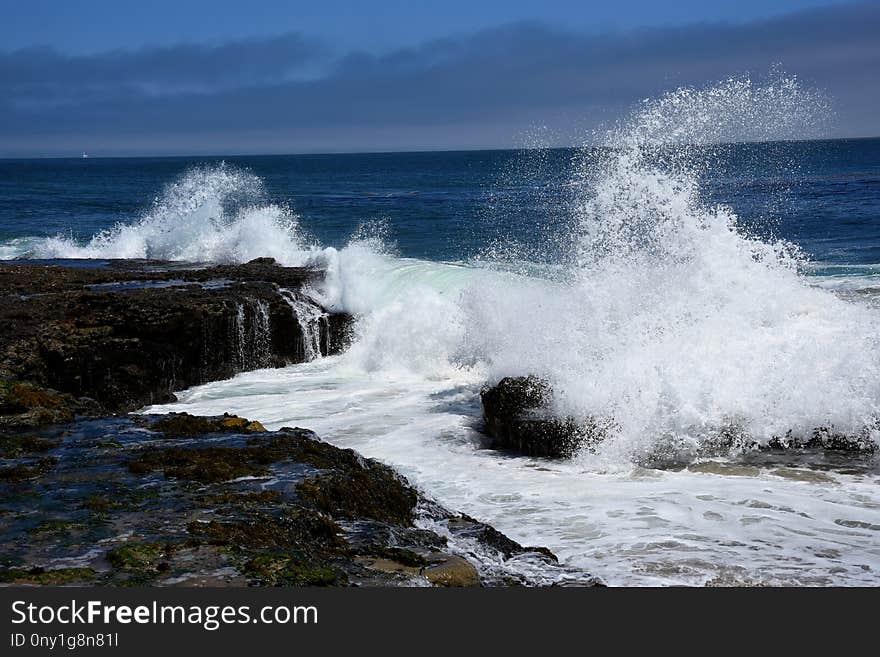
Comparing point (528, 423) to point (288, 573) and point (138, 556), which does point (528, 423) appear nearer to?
point (288, 573)

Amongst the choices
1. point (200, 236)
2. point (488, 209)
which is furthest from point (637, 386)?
point (488, 209)

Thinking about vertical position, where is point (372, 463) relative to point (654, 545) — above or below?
above

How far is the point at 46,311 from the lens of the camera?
12070mm

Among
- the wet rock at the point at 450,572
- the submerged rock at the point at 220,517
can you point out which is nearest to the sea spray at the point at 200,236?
the submerged rock at the point at 220,517

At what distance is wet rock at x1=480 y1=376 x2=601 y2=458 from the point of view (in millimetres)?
8922

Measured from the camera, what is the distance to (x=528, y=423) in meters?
9.12

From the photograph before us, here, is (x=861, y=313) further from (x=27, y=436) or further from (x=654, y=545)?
(x=27, y=436)

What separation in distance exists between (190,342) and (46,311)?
1882 mm

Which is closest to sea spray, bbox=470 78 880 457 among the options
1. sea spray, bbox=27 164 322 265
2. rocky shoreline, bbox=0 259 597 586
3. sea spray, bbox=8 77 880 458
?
sea spray, bbox=8 77 880 458

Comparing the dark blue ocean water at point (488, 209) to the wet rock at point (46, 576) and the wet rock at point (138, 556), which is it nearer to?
the wet rock at point (138, 556)

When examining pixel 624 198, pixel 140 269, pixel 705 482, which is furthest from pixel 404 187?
pixel 705 482

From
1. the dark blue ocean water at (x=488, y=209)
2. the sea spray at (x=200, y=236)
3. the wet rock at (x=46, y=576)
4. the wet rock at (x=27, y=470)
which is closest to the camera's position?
the wet rock at (x=46, y=576)

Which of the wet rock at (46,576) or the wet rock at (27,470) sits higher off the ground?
the wet rock at (27,470)

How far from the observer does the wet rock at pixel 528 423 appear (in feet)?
29.3
